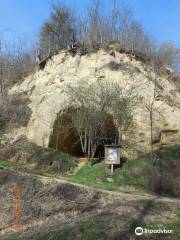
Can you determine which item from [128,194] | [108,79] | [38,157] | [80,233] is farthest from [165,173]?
[80,233]

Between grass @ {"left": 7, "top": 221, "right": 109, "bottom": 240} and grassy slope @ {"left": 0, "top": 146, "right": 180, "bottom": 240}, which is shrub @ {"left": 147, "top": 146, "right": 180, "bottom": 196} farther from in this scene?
grass @ {"left": 7, "top": 221, "right": 109, "bottom": 240}

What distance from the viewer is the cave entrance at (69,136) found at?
653 inches

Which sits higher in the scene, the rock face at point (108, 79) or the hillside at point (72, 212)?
the rock face at point (108, 79)

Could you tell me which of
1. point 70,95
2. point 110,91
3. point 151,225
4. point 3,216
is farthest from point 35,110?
point 151,225

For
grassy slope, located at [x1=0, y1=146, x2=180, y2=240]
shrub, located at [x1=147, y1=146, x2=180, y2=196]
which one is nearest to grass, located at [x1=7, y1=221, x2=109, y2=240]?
grassy slope, located at [x1=0, y1=146, x2=180, y2=240]

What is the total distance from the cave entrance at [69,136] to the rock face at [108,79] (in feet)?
0.93

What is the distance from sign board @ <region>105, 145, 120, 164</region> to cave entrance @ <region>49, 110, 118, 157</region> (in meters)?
1.44

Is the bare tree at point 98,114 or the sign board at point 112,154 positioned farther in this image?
the bare tree at point 98,114

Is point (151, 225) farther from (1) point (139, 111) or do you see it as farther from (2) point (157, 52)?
(2) point (157, 52)

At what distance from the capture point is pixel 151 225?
845 cm

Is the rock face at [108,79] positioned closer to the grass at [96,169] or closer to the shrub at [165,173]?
the grass at [96,169]

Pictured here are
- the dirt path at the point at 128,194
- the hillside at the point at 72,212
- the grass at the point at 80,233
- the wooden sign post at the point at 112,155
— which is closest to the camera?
Result: the grass at the point at 80,233

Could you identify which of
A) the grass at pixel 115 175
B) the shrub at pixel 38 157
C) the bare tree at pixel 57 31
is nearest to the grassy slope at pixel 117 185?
the grass at pixel 115 175

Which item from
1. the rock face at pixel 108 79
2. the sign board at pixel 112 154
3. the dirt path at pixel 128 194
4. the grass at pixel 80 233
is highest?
the rock face at pixel 108 79
